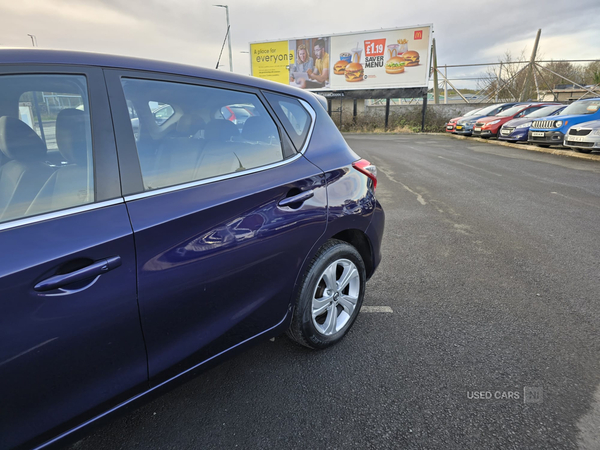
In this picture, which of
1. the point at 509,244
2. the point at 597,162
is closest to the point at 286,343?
the point at 509,244

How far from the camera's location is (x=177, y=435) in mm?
1860

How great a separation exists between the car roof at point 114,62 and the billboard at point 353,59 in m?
28.0

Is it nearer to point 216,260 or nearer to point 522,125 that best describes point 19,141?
point 216,260

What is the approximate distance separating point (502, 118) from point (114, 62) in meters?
19.2

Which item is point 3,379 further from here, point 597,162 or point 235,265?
point 597,162

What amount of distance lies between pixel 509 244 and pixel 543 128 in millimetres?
11152

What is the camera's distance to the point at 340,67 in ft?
94.0

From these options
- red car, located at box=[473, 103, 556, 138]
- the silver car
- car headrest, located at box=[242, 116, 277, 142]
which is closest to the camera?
car headrest, located at box=[242, 116, 277, 142]

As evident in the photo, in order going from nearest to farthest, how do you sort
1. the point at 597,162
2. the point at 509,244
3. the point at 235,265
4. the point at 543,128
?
1. the point at 235,265
2. the point at 509,244
3. the point at 597,162
4. the point at 543,128

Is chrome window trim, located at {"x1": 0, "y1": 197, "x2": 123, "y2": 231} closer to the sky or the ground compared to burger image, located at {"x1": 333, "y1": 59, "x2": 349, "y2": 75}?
closer to the ground

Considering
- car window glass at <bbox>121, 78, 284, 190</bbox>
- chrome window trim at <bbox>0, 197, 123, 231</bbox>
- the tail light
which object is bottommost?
the tail light

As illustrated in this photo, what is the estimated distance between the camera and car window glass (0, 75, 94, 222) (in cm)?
136

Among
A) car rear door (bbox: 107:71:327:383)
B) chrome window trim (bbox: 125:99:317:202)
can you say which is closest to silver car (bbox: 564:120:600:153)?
chrome window trim (bbox: 125:99:317:202)

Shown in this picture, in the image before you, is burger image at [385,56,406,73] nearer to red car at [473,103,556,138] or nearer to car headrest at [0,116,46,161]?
red car at [473,103,556,138]
